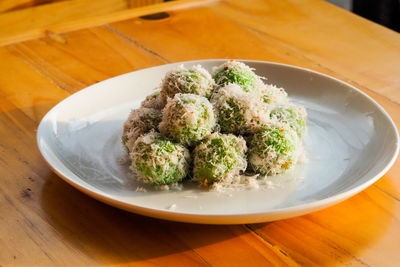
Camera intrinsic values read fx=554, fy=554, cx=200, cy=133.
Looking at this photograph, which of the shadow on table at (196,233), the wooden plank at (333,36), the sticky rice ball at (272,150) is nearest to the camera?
the shadow on table at (196,233)

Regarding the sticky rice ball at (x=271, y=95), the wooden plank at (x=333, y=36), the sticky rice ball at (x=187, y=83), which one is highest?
the sticky rice ball at (x=187, y=83)

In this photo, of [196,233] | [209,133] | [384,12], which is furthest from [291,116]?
[384,12]

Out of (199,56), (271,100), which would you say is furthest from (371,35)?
(271,100)

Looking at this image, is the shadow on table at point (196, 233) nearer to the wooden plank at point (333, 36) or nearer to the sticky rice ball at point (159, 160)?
the sticky rice ball at point (159, 160)

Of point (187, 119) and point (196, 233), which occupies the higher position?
point (187, 119)

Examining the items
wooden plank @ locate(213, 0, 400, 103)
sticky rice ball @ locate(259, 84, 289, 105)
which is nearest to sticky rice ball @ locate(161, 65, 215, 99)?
sticky rice ball @ locate(259, 84, 289, 105)

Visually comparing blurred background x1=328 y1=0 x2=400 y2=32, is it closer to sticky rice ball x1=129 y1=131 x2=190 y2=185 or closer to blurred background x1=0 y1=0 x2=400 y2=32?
blurred background x1=0 y1=0 x2=400 y2=32

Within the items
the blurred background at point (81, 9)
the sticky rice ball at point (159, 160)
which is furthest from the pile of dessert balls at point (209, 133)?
the blurred background at point (81, 9)

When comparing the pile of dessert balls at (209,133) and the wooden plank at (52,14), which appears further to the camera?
the wooden plank at (52,14)

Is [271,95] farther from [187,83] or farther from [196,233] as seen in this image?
[196,233]
